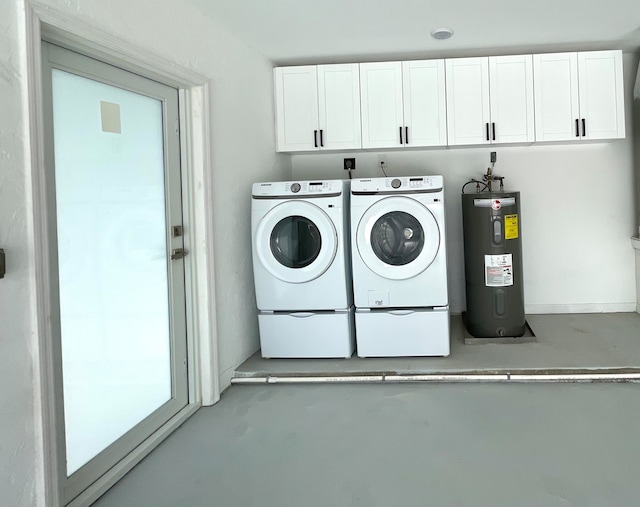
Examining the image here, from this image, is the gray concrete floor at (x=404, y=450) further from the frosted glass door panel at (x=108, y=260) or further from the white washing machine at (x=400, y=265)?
the white washing machine at (x=400, y=265)

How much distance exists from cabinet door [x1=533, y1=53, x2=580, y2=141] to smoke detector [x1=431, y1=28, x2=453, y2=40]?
836 millimetres

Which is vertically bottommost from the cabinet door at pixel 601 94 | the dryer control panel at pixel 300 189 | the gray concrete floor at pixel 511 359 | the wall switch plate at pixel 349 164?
the gray concrete floor at pixel 511 359

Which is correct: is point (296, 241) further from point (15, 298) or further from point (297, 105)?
point (15, 298)

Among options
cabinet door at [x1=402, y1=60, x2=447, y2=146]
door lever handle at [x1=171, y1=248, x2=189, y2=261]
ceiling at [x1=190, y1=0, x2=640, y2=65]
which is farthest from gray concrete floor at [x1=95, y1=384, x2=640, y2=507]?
ceiling at [x1=190, y1=0, x2=640, y2=65]

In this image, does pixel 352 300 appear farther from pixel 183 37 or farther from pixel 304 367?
pixel 183 37

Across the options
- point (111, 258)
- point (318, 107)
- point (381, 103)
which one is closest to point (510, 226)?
point (381, 103)

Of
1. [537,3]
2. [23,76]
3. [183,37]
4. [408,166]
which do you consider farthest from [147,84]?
[408,166]

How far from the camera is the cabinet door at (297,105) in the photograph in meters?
4.38

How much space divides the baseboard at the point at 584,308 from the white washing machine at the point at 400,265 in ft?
5.26

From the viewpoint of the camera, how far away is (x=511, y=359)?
11.8ft

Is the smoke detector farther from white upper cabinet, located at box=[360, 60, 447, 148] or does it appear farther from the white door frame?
the white door frame

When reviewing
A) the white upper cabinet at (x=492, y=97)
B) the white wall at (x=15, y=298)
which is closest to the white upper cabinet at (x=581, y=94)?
the white upper cabinet at (x=492, y=97)

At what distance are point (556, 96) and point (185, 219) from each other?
2.95 metres

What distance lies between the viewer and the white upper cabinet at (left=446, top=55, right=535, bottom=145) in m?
4.22
